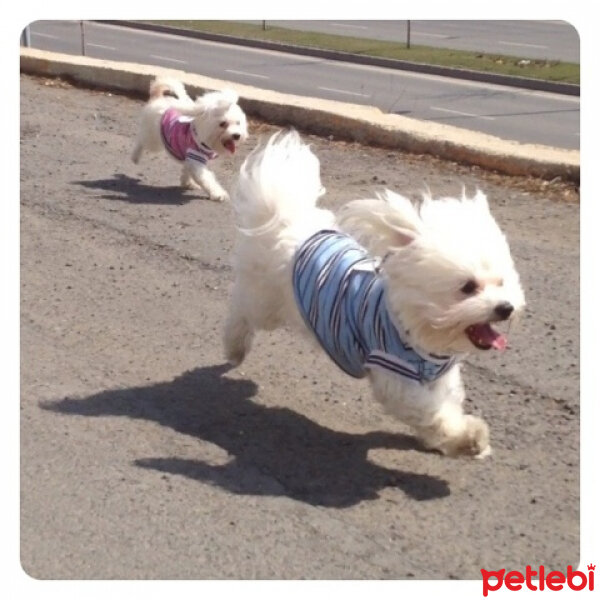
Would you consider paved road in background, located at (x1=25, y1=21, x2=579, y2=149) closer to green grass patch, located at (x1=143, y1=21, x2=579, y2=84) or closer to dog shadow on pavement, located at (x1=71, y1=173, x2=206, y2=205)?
green grass patch, located at (x1=143, y1=21, x2=579, y2=84)

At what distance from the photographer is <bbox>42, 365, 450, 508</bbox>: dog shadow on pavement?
4.92 metres

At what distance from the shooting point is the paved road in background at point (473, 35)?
21969 millimetres

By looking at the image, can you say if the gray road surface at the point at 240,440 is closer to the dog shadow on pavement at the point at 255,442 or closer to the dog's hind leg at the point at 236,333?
the dog shadow on pavement at the point at 255,442

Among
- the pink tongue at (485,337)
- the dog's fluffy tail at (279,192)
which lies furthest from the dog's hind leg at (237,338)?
the pink tongue at (485,337)

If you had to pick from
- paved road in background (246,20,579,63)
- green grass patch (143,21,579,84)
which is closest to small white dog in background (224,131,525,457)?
green grass patch (143,21,579,84)

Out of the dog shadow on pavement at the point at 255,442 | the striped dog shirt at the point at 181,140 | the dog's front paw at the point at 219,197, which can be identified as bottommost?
the dog shadow on pavement at the point at 255,442

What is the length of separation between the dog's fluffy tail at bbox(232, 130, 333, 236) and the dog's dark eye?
123 cm

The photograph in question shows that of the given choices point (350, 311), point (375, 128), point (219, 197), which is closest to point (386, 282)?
point (350, 311)

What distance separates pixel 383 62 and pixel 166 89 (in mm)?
11307

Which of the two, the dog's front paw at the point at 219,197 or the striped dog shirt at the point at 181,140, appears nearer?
the dog's front paw at the point at 219,197

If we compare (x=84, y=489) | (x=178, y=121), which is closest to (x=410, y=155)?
(x=178, y=121)

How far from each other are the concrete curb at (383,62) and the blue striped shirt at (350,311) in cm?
1220

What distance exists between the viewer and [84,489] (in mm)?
4906

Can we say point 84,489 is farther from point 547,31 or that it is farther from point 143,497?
point 547,31
